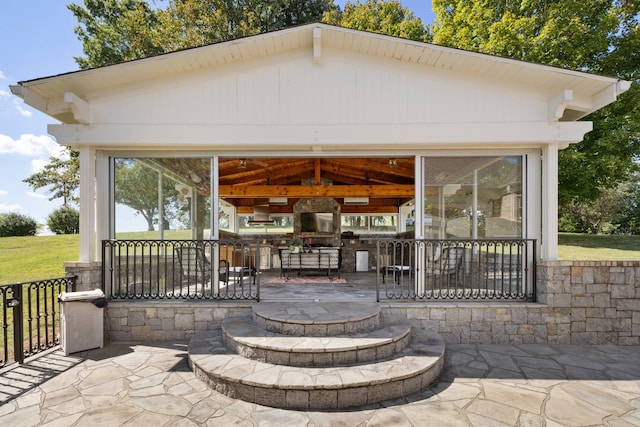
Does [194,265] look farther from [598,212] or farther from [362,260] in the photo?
[598,212]

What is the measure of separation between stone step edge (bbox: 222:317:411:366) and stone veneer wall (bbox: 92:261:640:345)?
0.82m

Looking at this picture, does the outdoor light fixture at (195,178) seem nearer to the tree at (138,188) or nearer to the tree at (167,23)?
the tree at (138,188)

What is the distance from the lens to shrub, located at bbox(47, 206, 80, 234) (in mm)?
15055

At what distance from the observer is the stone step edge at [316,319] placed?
11.9ft

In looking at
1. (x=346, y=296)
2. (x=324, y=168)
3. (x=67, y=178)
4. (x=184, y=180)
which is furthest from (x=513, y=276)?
(x=67, y=178)

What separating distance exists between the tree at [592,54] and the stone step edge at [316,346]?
9.42 m

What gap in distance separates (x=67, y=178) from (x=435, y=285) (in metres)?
25.0

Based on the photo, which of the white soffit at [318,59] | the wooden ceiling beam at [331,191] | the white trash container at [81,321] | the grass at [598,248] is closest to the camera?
the white trash container at [81,321]

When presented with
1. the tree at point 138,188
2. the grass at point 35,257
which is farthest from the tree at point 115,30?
the tree at point 138,188

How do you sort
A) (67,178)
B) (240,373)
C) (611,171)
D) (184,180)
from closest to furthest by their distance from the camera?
(240,373) → (184,180) → (611,171) → (67,178)

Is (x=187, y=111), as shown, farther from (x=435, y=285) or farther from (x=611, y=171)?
(x=611, y=171)

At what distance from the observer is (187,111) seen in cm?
476

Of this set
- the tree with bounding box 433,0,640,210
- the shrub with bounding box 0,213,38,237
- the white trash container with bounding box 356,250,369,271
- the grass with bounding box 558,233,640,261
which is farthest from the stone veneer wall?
the shrub with bounding box 0,213,38,237

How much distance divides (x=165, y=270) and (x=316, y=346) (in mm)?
2880
